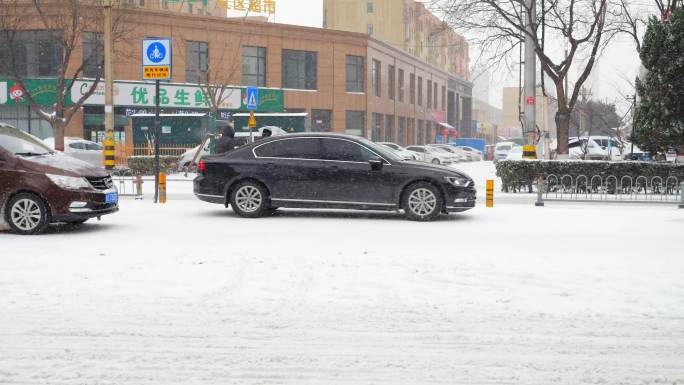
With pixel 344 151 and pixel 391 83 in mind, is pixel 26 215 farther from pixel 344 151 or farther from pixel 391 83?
pixel 391 83

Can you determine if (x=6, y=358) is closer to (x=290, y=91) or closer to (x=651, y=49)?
(x=651, y=49)

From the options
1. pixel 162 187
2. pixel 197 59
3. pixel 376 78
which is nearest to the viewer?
pixel 162 187

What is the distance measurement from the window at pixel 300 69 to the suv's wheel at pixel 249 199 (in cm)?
3745

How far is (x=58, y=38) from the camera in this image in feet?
105

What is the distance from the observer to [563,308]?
6.38 metres

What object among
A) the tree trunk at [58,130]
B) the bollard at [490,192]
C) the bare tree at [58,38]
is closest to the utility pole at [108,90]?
the bollard at [490,192]

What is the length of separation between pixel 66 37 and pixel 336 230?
25.4 m

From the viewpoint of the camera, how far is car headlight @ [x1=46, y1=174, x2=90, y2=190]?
10633 mm

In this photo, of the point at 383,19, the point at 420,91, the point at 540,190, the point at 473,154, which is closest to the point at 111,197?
the point at 540,190

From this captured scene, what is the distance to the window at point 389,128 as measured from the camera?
61.8 meters

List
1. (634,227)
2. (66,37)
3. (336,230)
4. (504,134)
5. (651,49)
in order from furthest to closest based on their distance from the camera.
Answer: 1. (504,134)
2. (66,37)
3. (651,49)
4. (634,227)
5. (336,230)

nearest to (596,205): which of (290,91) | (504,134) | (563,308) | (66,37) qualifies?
(563,308)

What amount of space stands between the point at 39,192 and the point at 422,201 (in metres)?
6.33

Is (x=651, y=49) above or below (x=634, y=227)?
above
